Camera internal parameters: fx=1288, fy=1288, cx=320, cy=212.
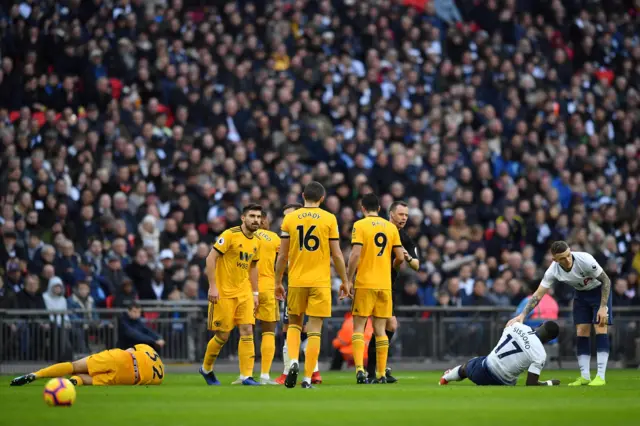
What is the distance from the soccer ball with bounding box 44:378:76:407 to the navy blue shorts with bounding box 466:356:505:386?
5.62 m

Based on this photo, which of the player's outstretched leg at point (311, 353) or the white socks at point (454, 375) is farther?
the white socks at point (454, 375)

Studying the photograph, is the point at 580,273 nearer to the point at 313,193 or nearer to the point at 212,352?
the point at 313,193

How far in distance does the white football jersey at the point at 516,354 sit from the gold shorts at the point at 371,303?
1487 millimetres

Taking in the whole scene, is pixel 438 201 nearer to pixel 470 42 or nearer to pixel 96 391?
pixel 470 42

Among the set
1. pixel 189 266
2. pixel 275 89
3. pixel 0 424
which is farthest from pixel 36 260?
pixel 0 424

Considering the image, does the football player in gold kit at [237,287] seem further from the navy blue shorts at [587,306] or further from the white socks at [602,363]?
the white socks at [602,363]

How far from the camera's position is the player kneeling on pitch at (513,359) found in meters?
15.3

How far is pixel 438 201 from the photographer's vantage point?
27.0 metres

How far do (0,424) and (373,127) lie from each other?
63.2 ft

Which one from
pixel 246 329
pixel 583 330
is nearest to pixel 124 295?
pixel 246 329

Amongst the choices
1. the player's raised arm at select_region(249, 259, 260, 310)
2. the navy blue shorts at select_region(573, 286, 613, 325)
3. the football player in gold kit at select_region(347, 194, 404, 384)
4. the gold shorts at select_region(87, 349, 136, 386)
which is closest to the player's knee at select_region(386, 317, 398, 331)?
the football player in gold kit at select_region(347, 194, 404, 384)

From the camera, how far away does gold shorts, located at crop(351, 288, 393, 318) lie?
16047 mm

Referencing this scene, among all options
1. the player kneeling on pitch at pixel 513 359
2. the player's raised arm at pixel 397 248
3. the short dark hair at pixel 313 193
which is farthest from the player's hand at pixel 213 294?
the player kneeling on pitch at pixel 513 359

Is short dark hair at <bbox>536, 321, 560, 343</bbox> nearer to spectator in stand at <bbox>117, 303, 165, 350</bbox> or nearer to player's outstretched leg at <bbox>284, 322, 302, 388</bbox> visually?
player's outstretched leg at <bbox>284, 322, 302, 388</bbox>
